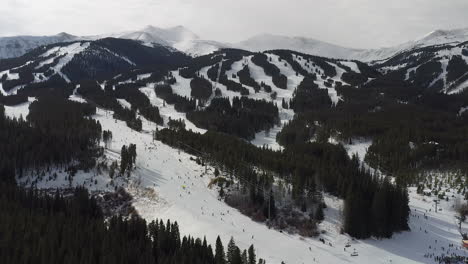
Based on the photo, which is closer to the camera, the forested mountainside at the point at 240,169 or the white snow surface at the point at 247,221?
the white snow surface at the point at 247,221

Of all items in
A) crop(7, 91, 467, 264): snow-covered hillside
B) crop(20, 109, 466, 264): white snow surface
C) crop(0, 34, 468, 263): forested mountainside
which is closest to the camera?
crop(20, 109, 466, 264): white snow surface

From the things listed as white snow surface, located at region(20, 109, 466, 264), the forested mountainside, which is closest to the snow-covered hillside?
white snow surface, located at region(20, 109, 466, 264)

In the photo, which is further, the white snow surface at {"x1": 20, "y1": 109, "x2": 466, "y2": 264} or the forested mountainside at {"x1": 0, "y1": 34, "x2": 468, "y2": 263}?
the forested mountainside at {"x1": 0, "y1": 34, "x2": 468, "y2": 263}

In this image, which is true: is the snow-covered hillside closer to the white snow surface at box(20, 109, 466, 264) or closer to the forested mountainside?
the white snow surface at box(20, 109, 466, 264)

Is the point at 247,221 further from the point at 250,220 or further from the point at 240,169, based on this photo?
the point at 240,169

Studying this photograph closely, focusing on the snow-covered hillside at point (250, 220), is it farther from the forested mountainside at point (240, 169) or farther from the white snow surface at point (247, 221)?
the forested mountainside at point (240, 169)

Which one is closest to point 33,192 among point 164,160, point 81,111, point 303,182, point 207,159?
point 164,160

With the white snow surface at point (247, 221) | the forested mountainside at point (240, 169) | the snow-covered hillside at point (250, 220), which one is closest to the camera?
the white snow surface at point (247, 221)

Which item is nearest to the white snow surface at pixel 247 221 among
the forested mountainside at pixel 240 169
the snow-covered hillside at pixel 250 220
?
the snow-covered hillside at pixel 250 220

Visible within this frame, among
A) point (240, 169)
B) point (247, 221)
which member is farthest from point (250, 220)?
point (240, 169)

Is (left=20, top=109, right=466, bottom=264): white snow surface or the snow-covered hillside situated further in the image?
the snow-covered hillside

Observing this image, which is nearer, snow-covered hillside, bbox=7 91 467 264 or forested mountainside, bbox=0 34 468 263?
snow-covered hillside, bbox=7 91 467 264

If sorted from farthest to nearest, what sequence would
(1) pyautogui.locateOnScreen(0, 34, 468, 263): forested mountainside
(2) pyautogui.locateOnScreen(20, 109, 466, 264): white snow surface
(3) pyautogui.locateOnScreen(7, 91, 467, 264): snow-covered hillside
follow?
(1) pyautogui.locateOnScreen(0, 34, 468, 263): forested mountainside → (3) pyautogui.locateOnScreen(7, 91, 467, 264): snow-covered hillside → (2) pyautogui.locateOnScreen(20, 109, 466, 264): white snow surface
